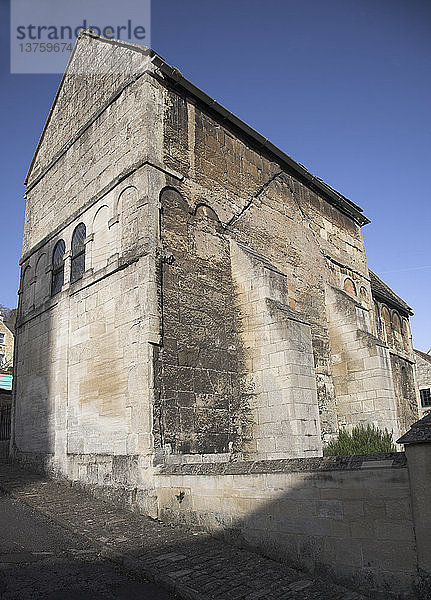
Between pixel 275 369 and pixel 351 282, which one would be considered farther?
pixel 351 282

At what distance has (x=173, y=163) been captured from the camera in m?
11.3

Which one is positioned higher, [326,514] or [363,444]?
[363,444]

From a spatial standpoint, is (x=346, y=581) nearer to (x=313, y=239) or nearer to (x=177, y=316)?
(x=177, y=316)

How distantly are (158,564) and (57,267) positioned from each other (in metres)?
9.45

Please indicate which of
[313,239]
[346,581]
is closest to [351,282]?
[313,239]

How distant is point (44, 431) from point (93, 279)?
13.9ft

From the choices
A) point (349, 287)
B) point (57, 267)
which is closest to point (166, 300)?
point (57, 267)

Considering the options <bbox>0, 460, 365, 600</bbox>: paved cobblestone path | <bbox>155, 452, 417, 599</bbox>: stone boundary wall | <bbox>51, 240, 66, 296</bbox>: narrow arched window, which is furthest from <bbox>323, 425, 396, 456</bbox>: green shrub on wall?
<bbox>51, 240, 66, 296</bbox>: narrow arched window

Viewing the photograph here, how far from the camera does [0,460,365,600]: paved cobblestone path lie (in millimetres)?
5172

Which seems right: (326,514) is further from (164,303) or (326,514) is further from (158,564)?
(164,303)

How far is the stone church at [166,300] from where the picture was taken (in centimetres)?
969

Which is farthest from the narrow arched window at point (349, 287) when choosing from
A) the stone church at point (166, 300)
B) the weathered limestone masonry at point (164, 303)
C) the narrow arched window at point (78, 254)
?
the narrow arched window at point (78, 254)

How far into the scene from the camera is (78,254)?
494 inches

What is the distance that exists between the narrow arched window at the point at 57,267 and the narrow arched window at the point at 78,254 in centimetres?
66
